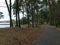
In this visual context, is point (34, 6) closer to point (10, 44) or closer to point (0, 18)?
point (0, 18)

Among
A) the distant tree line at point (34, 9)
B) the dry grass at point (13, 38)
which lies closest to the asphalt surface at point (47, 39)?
the dry grass at point (13, 38)

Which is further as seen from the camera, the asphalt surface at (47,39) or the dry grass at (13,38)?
the asphalt surface at (47,39)

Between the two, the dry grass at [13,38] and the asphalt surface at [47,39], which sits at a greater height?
the dry grass at [13,38]

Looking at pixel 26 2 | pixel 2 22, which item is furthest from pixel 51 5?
pixel 26 2

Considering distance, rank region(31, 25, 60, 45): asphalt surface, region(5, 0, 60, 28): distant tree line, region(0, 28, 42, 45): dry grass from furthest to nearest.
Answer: region(5, 0, 60, 28): distant tree line < region(31, 25, 60, 45): asphalt surface < region(0, 28, 42, 45): dry grass

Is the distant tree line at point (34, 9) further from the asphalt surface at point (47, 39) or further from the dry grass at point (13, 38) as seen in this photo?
the dry grass at point (13, 38)

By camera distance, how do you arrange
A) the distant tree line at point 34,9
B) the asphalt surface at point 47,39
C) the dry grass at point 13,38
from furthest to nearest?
the distant tree line at point 34,9
the asphalt surface at point 47,39
the dry grass at point 13,38

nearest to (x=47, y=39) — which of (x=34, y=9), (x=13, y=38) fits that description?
(x=13, y=38)

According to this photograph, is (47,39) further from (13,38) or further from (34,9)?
(34,9)

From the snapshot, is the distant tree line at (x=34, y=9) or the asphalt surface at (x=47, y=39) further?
the distant tree line at (x=34, y=9)

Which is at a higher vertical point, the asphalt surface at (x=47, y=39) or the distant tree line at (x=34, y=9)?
the distant tree line at (x=34, y=9)

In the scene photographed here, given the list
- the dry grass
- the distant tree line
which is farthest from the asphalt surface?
the distant tree line

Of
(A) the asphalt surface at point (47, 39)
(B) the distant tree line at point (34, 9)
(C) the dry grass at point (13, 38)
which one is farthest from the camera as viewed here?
(B) the distant tree line at point (34, 9)

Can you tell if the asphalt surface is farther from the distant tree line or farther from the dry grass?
the distant tree line
